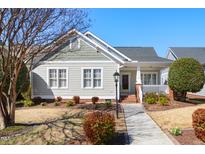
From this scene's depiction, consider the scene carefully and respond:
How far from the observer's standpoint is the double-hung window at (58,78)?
24000 mm

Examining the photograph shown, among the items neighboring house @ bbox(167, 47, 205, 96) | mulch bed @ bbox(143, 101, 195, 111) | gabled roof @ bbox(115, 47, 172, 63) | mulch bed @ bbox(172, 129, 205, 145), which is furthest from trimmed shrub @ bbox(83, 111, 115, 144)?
neighboring house @ bbox(167, 47, 205, 96)

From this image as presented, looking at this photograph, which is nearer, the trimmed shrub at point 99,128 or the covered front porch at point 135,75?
the trimmed shrub at point 99,128

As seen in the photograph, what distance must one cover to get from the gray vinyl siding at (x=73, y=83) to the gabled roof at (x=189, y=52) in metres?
14.2

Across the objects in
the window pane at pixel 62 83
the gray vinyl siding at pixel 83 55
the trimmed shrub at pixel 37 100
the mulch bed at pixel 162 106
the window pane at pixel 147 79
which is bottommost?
the mulch bed at pixel 162 106

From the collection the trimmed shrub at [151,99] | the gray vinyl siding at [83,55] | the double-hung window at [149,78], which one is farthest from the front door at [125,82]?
the trimmed shrub at [151,99]

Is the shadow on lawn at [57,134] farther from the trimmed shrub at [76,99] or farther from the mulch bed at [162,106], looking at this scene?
the trimmed shrub at [76,99]

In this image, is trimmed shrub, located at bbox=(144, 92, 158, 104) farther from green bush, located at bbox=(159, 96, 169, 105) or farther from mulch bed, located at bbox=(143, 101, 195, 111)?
green bush, located at bbox=(159, 96, 169, 105)

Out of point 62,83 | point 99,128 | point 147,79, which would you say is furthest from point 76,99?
point 99,128

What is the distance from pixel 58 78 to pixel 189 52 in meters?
18.2

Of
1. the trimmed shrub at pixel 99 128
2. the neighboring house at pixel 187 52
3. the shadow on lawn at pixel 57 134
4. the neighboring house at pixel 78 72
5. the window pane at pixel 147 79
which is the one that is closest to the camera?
the trimmed shrub at pixel 99 128

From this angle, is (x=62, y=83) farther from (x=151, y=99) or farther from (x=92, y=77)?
(x=151, y=99)

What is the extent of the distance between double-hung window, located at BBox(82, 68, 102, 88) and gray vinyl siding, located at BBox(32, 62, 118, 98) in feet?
0.94

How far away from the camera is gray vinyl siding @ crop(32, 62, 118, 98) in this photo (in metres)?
23.8
